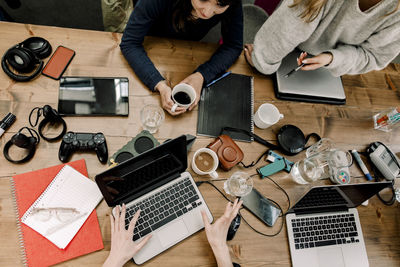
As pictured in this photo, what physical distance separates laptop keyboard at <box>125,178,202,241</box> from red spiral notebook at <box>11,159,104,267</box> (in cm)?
14

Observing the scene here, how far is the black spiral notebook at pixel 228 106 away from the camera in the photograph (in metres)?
1.17

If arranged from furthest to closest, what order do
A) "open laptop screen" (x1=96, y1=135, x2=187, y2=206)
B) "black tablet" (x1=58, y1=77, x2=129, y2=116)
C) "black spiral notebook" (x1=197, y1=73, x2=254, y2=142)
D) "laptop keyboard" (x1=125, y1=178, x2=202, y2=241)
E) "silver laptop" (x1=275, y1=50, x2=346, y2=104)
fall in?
"silver laptop" (x1=275, y1=50, x2=346, y2=104), "black spiral notebook" (x1=197, y1=73, x2=254, y2=142), "black tablet" (x1=58, y1=77, x2=129, y2=116), "laptop keyboard" (x1=125, y1=178, x2=202, y2=241), "open laptop screen" (x1=96, y1=135, x2=187, y2=206)

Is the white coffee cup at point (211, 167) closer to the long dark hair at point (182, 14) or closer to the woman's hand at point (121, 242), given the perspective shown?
the woman's hand at point (121, 242)

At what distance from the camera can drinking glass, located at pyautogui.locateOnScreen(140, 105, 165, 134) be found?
Result: 1094 millimetres

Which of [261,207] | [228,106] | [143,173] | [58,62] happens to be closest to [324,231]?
[261,207]

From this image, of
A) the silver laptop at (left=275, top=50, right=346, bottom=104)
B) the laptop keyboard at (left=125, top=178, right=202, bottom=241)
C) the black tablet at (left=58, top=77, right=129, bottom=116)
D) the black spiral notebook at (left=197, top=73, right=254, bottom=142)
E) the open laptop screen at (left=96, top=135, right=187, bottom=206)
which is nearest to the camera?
the open laptop screen at (left=96, top=135, right=187, bottom=206)

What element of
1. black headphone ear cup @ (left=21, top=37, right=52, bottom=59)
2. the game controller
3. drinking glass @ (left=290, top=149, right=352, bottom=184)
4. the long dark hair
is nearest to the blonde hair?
the long dark hair

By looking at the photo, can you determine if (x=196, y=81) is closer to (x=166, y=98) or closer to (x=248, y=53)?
(x=166, y=98)

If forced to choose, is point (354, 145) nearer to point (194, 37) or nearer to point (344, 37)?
point (344, 37)

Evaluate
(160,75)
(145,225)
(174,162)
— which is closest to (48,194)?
(145,225)

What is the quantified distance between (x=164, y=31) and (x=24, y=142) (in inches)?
34.6

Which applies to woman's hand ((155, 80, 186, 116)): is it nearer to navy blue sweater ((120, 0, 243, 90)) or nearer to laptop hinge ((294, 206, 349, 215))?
navy blue sweater ((120, 0, 243, 90))

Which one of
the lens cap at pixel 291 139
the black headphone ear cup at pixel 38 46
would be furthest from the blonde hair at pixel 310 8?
the black headphone ear cup at pixel 38 46

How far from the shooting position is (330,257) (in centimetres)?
106
